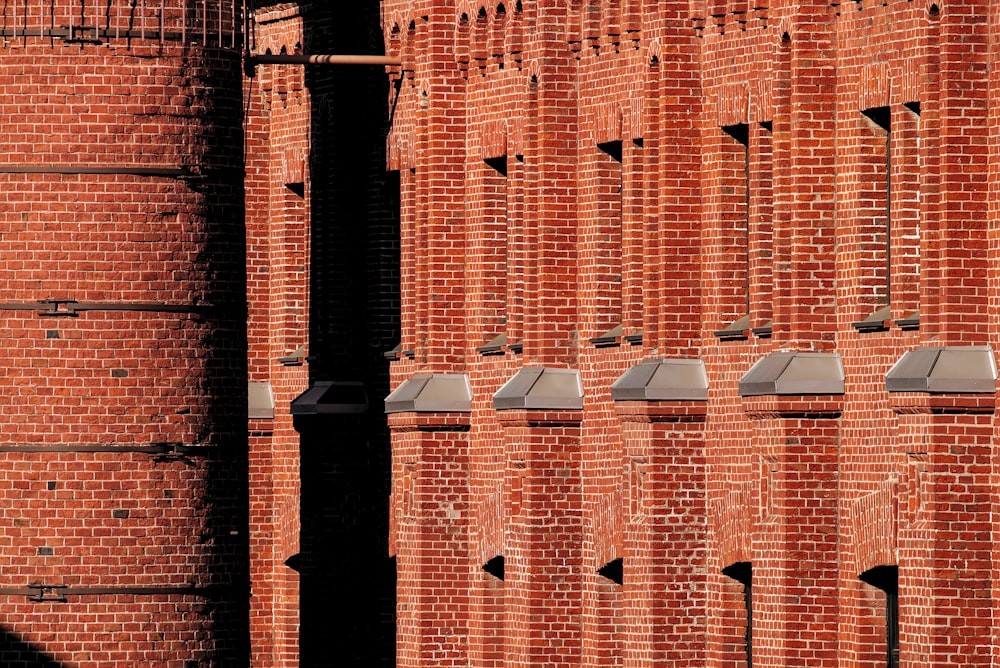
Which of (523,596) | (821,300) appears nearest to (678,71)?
(821,300)

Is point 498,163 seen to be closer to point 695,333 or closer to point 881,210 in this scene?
point 695,333

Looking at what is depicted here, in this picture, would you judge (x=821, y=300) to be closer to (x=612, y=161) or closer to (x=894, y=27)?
(x=894, y=27)

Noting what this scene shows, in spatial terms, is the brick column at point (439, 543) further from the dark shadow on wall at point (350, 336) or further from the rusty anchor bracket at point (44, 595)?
the rusty anchor bracket at point (44, 595)

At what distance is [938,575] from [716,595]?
5087 mm

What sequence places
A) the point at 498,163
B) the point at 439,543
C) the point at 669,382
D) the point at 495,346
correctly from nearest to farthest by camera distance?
the point at 669,382 → the point at 495,346 → the point at 498,163 → the point at 439,543

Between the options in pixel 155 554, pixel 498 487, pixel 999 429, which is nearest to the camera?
pixel 999 429

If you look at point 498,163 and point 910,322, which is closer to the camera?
point 910,322

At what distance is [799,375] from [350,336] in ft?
41.9

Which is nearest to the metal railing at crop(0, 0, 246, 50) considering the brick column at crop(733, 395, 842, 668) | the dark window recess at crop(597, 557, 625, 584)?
the dark window recess at crop(597, 557, 625, 584)

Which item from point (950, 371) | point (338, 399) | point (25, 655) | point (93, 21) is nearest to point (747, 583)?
point (950, 371)

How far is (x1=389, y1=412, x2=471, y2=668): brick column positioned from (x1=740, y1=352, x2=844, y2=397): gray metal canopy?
833cm

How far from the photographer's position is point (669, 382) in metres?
31.0

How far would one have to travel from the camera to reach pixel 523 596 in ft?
112

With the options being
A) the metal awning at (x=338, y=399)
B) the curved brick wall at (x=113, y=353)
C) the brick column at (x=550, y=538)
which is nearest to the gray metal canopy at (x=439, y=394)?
the brick column at (x=550, y=538)
